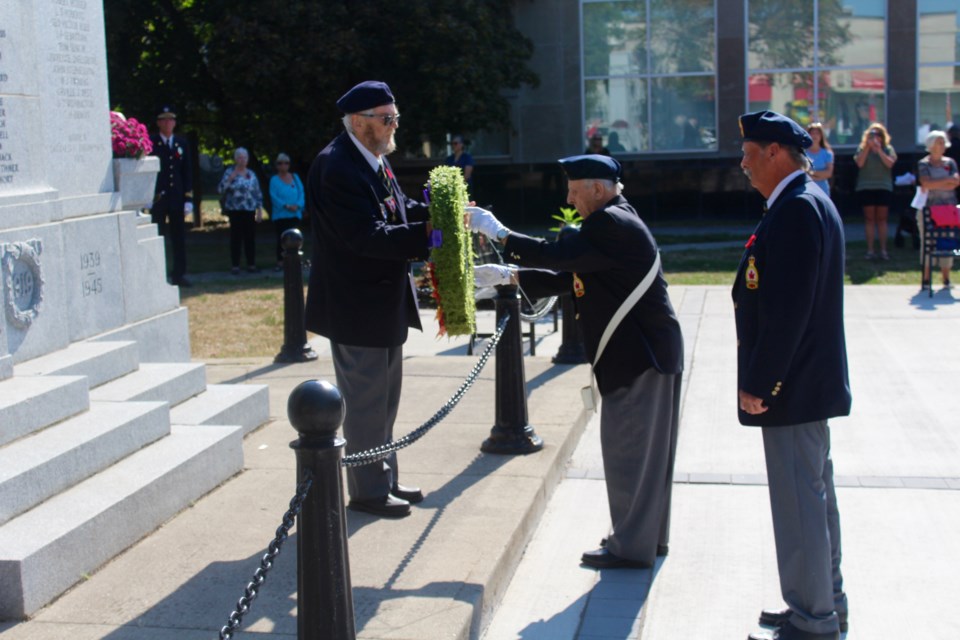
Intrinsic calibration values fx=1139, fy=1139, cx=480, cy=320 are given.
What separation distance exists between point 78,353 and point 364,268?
249 centimetres

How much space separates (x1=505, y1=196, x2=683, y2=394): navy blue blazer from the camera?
16.5ft

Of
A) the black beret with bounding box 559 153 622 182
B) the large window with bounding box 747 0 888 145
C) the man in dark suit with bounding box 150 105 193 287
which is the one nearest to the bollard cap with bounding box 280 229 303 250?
the black beret with bounding box 559 153 622 182

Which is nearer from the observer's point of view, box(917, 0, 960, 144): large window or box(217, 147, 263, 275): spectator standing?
box(217, 147, 263, 275): spectator standing

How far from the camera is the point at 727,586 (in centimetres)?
519

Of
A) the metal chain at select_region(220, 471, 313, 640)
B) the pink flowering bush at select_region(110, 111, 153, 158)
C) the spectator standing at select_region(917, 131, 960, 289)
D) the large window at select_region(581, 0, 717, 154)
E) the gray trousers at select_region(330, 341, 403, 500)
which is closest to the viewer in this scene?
the metal chain at select_region(220, 471, 313, 640)

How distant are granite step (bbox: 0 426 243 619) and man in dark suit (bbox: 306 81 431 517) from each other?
0.87 m

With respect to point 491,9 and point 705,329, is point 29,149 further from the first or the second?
point 491,9

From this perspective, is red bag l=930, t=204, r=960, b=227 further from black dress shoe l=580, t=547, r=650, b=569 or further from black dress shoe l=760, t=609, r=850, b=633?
black dress shoe l=760, t=609, r=850, b=633

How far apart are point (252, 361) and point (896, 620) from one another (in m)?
6.46

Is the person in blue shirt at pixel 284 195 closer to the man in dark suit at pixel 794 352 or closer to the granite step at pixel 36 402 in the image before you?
the granite step at pixel 36 402

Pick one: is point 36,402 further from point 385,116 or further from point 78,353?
point 385,116

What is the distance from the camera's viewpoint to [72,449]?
5227mm

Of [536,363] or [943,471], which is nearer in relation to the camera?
[943,471]

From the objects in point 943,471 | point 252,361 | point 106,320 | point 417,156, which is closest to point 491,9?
point 417,156
